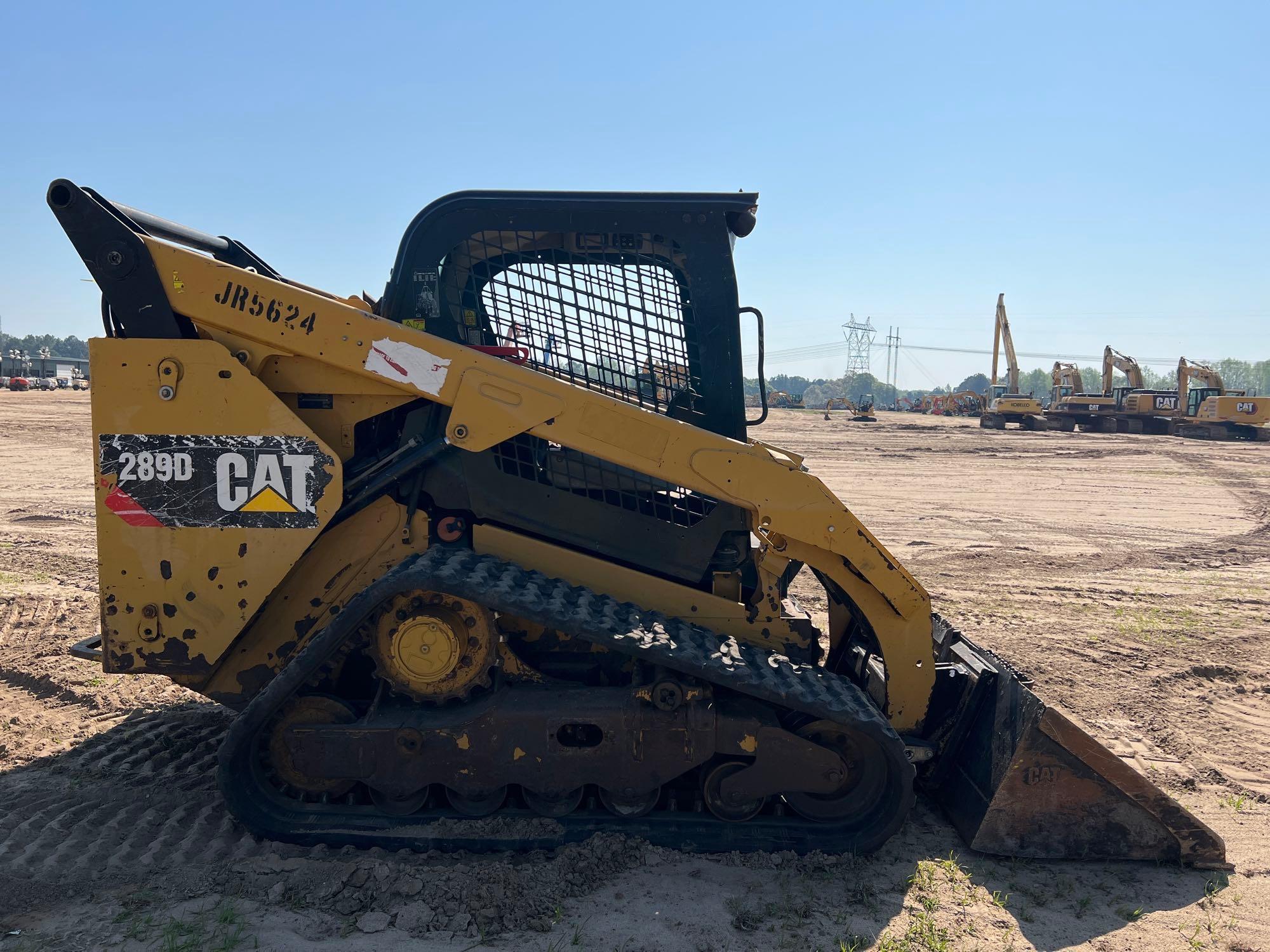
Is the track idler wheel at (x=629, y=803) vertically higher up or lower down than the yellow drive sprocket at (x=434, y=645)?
lower down

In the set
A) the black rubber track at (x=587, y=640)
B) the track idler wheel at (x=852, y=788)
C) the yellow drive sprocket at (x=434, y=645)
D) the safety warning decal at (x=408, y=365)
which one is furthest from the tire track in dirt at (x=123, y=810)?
the track idler wheel at (x=852, y=788)

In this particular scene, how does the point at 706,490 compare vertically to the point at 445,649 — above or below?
above

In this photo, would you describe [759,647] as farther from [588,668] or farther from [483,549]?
[483,549]

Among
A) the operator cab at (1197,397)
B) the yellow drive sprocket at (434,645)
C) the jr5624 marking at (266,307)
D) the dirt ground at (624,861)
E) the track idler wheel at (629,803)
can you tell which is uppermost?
the operator cab at (1197,397)

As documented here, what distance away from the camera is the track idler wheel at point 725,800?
3762mm

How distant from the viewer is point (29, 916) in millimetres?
3164

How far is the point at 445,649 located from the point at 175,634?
4.04 ft

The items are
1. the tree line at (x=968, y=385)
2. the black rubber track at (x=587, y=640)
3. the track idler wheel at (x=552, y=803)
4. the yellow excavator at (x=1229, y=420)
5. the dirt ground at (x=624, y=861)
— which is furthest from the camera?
the tree line at (x=968, y=385)

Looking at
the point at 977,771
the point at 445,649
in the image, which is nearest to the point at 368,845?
the point at 445,649

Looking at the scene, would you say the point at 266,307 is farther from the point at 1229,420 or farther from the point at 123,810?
the point at 1229,420

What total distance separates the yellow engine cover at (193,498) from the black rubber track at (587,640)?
1.55 feet

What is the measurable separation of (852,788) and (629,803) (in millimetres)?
994

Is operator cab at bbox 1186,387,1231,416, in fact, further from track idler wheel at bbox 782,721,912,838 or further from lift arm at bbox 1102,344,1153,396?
track idler wheel at bbox 782,721,912,838

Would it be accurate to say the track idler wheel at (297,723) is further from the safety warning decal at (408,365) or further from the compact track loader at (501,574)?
the safety warning decal at (408,365)
